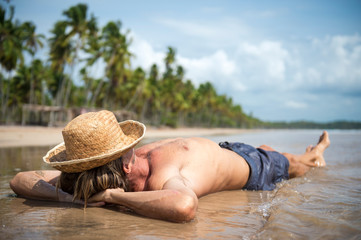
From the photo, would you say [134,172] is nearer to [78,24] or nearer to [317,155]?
Result: [317,155]

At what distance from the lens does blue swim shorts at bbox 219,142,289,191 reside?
328 centimetres

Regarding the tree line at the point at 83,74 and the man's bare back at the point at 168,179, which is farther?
the tree line at the point at 83,74

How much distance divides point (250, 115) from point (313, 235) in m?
139

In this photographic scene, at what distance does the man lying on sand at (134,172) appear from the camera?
7.05ft

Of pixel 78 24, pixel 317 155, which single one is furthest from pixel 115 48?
pixel 317 155

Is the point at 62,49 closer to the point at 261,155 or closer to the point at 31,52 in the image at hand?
the point at 31,52

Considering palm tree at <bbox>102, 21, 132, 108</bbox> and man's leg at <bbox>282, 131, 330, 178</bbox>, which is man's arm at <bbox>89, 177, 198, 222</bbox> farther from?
palm tree at <bbox>102, 21, 132, 108</bbox>

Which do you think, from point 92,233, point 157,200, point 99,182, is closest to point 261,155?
point 157,200

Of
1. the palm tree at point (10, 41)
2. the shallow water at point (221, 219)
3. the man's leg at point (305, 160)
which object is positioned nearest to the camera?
the shallow water at point (221, 219)

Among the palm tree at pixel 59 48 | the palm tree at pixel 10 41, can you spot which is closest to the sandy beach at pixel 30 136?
the palm tree at pixel 10 41

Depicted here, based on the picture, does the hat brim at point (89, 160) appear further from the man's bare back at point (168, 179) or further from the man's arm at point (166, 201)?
the man's arm at point (166, 201)

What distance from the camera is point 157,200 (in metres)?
2.12

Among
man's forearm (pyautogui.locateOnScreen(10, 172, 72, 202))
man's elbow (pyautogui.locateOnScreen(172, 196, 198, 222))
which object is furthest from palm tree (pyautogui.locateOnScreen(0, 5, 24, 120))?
man's elbow (pyautogui.locateOnScreen(172, 196, 198, 222))

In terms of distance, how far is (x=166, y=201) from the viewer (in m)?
2.08
